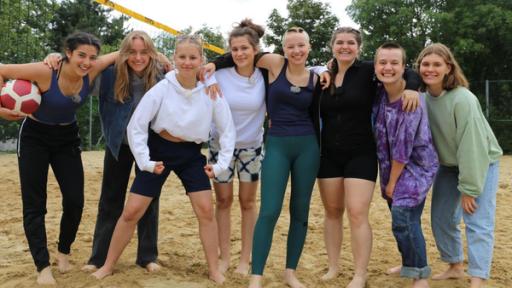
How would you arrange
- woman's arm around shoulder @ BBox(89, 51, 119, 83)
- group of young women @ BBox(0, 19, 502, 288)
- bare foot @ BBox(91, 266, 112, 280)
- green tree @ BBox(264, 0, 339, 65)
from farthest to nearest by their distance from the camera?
green tree @ BBox(264, 0, 339, 65) → woman's arm around shoulder @ BBox(89, 51, 119, 83) → bare foot @ BBox(91, 266, 112, 280) → group of young women @ BBox(0, 19, 502, 288)

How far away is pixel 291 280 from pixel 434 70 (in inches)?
70.1

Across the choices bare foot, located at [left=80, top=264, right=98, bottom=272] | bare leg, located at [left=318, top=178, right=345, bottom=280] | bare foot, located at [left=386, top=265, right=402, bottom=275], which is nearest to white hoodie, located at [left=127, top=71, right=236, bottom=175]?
bare leg, located at [left=318, top=178, right=345, bottom=280]

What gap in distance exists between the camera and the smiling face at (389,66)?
331 cm

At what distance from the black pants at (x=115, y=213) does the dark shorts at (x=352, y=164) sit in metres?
1.38

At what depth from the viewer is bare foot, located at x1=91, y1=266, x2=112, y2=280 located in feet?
11.6

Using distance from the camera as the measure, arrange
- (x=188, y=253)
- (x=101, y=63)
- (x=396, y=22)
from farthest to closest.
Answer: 1. (x=396, y=22)
2. (x=188, y=253)
3. (x=101, y=63)

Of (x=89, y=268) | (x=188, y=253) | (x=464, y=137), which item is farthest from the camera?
(x=188, y=253)

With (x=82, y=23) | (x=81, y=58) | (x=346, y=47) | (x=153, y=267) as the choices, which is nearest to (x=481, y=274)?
(x=346, y=47)

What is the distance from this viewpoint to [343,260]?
434cm

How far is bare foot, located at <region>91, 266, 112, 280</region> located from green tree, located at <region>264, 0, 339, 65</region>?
21.2 m

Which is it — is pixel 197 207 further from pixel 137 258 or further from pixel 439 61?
pixel 439 61

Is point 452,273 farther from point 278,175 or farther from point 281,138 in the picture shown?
point 281,138

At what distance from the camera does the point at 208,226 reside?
3.57 meters

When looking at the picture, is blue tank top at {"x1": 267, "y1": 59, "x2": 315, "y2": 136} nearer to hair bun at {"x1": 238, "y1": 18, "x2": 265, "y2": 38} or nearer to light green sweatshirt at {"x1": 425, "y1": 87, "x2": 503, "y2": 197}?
hair bun at {"x1": 238, "y1": 18, "x2": 265, "y2": 38}
